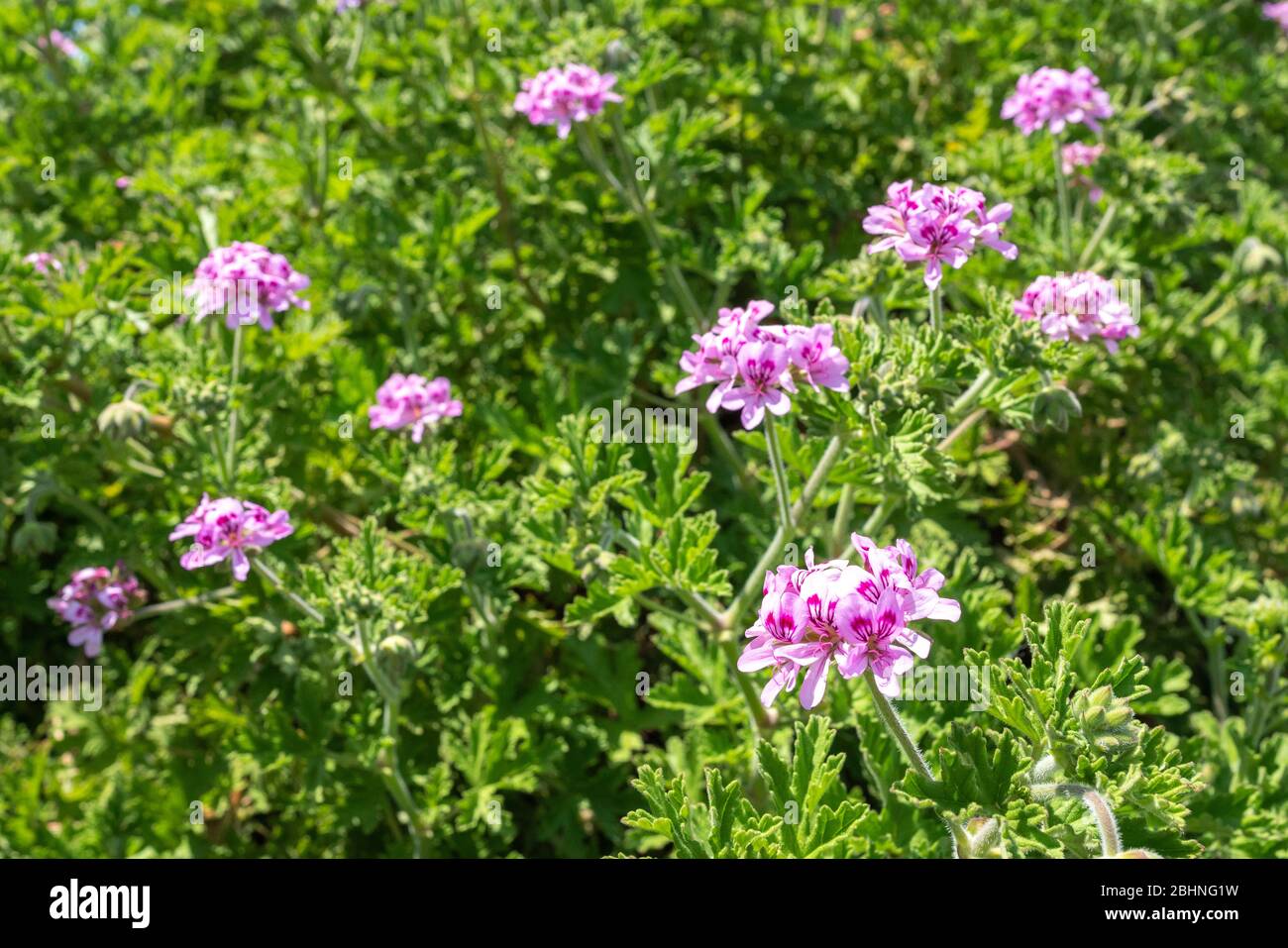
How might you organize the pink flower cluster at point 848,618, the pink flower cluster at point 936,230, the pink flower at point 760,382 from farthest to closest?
the pink flower cluster at point 936,230, the pink flower at point 760,382, the pink flower cluster at point 848,618

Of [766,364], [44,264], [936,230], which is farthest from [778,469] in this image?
[44,264]

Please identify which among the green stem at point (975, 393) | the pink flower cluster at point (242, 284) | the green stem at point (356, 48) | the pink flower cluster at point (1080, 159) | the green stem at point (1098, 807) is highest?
the green stem at point (356, 48)

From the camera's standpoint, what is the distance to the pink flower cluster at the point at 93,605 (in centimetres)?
343

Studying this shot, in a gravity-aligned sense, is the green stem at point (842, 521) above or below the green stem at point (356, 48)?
below

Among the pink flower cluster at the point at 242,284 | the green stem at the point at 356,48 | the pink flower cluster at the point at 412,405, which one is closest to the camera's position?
the pink flower cluster at the point at 242,284

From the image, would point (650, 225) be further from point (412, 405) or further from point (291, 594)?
point (291, 594)

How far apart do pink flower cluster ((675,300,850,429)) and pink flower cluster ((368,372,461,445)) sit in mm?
1158

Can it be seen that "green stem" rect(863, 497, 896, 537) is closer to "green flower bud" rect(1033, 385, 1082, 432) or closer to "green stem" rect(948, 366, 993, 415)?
"green stem" rect(948, 366, 993, 415)

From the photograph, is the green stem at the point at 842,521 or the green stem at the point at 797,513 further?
the green stem at the point at 842,521

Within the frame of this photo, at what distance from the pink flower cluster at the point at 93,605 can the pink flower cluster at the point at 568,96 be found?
1925mm

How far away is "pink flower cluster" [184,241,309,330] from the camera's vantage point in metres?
3.19

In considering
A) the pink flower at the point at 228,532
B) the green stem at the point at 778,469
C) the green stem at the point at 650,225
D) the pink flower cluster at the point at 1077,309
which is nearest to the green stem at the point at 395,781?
the pink flower at the point at 228,532

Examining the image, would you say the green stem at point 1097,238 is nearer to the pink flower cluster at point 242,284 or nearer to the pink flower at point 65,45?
the pink flower cluster at point 242,284
